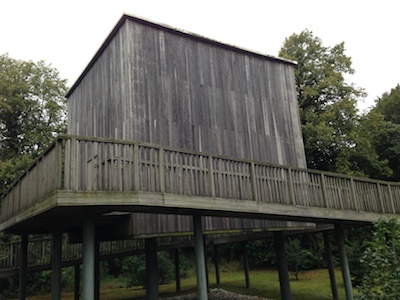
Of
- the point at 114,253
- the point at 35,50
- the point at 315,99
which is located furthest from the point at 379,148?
the point at 35,50

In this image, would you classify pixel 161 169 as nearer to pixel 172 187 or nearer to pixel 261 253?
pixel 172 187

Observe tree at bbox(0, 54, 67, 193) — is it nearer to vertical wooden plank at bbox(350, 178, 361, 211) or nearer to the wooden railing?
the wooden railing

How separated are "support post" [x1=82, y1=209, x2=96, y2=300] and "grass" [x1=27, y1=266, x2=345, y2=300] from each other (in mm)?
12031

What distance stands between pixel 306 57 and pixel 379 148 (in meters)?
8.91

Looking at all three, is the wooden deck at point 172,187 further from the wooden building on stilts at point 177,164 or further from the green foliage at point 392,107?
the green foliage at point 392,107

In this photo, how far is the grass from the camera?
18.3 m

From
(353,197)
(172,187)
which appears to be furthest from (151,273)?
(353,197)

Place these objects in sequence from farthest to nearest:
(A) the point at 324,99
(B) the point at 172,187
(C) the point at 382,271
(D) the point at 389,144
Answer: (D) the point at 389,144 < (A) the point at 324,99 < (C) the point at 382,271 < (B) the point at 172,187

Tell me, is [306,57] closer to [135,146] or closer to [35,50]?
[35,50]

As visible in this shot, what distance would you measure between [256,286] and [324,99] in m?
14.3

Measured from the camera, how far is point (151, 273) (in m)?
11.9

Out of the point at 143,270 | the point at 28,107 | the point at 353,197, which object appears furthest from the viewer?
the point at 28,107

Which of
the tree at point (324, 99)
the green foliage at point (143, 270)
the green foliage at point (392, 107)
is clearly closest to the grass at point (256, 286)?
the green foliage at point (143, 270)

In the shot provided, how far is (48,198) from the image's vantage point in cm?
697
